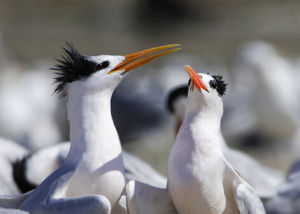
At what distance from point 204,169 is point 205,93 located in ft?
0.88

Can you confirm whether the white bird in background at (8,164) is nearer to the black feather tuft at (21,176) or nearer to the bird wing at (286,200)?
the black feather tuft at (21,176)

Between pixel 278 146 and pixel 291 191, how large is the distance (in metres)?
3.40

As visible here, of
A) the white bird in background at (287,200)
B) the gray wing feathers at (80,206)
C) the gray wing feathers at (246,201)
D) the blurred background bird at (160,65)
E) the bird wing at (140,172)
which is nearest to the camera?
the gray wing feathers at (80,206)

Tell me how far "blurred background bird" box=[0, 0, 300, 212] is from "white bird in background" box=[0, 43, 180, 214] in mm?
1341

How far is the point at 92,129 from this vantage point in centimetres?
275

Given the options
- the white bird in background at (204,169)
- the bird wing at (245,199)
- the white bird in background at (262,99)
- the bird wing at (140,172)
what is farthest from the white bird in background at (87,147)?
the white bird in background at (262,99)

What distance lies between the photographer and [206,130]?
108 inches

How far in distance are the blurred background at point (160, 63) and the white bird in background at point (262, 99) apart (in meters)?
0.01

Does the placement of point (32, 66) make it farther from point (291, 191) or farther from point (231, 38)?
point (291, 191)

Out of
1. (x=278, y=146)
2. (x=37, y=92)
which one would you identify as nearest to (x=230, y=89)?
(x=278, y=146)

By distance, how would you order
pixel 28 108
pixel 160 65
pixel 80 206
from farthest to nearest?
pixel 160 65 → pixel 28 108 → pixel 80 206

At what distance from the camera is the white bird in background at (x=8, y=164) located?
3608 millimetres

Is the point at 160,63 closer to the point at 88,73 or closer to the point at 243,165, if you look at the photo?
the point at 243,165

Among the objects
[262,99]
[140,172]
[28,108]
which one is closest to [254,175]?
[140,172]
